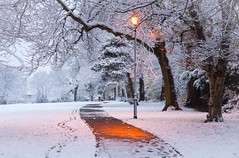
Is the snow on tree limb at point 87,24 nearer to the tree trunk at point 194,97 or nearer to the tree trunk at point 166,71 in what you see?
the tree trunk at point 166,71

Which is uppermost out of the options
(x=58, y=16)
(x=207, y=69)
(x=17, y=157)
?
(x=58, y=16)

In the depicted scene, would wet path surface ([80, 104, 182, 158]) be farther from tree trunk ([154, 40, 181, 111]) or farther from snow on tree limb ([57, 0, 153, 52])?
tree trunk ([154, 40, 181, 111])

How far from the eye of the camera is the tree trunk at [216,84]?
19219 mm

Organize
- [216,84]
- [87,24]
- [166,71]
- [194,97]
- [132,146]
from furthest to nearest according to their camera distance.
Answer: [194,97] < [166,71] < [87,24] < [216,84] < [132,146]

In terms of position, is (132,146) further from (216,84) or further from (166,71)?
(166,71)

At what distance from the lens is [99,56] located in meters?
49.7

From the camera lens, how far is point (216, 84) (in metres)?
19.4

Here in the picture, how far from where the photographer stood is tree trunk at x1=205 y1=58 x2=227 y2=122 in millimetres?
19219

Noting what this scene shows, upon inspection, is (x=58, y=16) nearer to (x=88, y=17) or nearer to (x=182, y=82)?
(x=88, y=17)

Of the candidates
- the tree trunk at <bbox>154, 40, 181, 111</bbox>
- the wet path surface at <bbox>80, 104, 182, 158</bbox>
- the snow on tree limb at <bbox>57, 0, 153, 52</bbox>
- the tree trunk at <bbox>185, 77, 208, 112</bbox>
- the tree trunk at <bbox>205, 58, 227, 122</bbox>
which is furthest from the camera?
the tree trunk at <bbox>185, 77, 208, 112</bbox>

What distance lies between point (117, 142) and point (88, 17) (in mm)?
12921

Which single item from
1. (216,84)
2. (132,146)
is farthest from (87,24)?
(132,146)

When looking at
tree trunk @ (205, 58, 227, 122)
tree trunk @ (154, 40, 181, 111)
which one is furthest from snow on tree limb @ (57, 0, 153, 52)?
tree trunk @ (205, 58, 227, 122)

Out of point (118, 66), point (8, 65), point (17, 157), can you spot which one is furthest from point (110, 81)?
A: point (17, 157)
